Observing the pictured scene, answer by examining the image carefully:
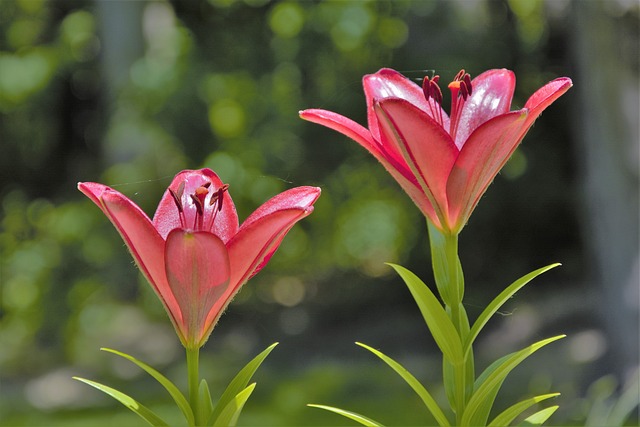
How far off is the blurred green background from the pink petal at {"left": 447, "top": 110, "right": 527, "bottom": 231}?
174 cm

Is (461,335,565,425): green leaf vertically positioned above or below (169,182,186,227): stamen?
below

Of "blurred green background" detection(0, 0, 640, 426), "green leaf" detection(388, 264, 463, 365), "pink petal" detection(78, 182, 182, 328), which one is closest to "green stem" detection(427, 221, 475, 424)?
"green leaf" detection(388, 264, 463, 365)

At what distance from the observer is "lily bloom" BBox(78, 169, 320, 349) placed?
31cm

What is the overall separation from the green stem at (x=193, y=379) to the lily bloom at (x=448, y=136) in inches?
4.0

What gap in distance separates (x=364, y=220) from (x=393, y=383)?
1.68 feet

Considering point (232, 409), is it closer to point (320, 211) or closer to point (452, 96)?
point (452, 96)

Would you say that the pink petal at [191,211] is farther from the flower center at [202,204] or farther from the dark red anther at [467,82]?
the dark red anther at [467,82]

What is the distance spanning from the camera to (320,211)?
2.43 m

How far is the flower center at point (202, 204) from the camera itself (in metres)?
0.34

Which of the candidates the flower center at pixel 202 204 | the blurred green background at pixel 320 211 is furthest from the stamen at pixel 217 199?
the blurred green background at pixel 320 211

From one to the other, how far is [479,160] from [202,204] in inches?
4.2

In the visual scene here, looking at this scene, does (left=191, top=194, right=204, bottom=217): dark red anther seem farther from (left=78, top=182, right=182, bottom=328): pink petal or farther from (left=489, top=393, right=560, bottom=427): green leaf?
(left=489, top=393, right=560, bottom=427): green leaf

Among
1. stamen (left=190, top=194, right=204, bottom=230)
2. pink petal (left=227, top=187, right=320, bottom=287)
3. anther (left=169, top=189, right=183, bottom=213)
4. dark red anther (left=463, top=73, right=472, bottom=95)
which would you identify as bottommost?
pink petal (left=227, top=187, right=320, bottom=287)

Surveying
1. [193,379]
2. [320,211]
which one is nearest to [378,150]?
[193,379]
